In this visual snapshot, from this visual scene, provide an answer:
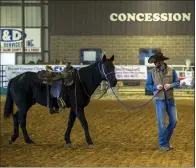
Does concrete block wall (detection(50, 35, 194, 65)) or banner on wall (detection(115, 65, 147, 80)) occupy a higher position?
concrete block wall (detection(50, 35, 194, 65))

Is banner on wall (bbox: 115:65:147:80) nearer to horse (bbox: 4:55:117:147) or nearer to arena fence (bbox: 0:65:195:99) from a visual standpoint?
arena fence (bbox: 0:65:195:99)

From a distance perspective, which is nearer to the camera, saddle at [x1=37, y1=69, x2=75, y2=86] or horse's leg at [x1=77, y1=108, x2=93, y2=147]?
horse's leg at [x1=77, y1=108, x2=93, y2=147]

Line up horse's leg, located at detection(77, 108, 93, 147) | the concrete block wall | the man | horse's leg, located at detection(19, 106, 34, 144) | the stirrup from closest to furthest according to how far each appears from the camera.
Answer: the man
horse's leg, located at detection(77, 108, 93, 147)
the stirrup
horse's leg, located at detection(19, 106, 34, 144)
the concrete block wall

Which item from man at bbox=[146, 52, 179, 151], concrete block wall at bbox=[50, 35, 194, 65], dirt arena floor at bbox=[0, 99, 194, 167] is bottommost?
dirt arena floor at bbox=[0, 99, 194, 167]

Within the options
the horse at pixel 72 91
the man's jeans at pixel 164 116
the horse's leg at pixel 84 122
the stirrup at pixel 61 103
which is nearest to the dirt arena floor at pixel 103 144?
the horse's leg at pixel 84 122

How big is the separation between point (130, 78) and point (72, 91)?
12.8 metres

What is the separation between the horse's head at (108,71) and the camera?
844 cm

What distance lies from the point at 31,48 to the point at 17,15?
247cm

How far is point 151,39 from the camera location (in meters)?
31.5

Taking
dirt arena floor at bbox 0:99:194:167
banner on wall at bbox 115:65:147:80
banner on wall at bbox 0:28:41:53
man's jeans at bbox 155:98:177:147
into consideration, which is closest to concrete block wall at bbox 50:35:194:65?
banner on wall at bbox 0:28:41:53

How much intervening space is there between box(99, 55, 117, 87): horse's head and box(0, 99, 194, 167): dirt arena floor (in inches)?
47.0

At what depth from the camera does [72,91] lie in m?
8.77

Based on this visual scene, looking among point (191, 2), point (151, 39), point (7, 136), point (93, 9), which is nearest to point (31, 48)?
point (93, 9)

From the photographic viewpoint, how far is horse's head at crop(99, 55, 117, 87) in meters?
8.44
